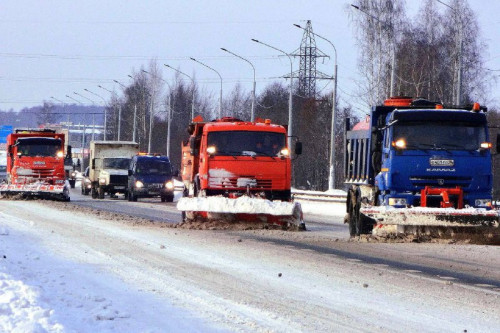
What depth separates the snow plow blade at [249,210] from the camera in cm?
2497

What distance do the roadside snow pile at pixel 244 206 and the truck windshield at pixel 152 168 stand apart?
2529cm

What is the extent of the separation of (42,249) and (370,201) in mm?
7304

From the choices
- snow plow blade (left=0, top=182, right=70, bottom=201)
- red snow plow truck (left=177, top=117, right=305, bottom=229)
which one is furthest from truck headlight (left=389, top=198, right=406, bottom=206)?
snow plow blade (left=0, top=182, right=70, bottom=201)

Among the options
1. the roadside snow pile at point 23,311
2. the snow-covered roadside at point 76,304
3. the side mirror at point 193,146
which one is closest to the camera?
the roadside snow pile at point 23,311

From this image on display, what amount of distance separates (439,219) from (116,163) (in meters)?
36.3

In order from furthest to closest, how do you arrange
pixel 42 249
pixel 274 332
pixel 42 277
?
pixel 42 249, pixel 42 277, pixel 274 332

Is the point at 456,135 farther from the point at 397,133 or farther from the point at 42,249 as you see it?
the point at 42,249

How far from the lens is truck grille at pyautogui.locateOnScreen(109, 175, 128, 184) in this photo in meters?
53.8

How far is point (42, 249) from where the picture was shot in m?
17.7

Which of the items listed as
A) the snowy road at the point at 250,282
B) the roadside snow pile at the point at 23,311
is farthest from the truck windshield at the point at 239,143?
the roadside snow pile at the point at 23,311

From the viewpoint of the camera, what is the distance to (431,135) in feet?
68.3

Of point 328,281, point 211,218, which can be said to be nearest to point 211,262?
point 328,281

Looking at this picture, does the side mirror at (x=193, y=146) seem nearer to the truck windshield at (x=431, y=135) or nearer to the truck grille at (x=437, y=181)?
the truck windshield at (x=431, y=135)

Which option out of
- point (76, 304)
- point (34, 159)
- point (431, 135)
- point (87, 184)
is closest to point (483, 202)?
point (431, 135)
